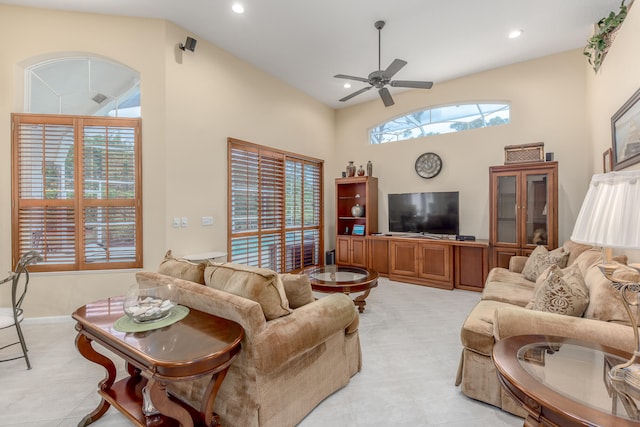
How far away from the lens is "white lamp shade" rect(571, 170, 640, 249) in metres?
0.96

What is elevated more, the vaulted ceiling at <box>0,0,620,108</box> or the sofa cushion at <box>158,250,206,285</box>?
the vaulted ceiling at <box>0,0,620,108</box>

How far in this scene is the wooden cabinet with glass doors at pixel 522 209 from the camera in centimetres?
391

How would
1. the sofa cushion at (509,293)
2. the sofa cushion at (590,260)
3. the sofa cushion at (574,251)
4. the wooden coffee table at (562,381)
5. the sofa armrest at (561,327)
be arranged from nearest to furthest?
the wooden coffee table at (562,381), the sofa armrest at (561,327), the sofa cushion at (590,260), the sofa cushion at (509,293), the sofa cushion at (574,251)

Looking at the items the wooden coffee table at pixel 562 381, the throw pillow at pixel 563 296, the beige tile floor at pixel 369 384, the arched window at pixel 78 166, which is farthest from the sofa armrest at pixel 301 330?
the arched window at pixel 78 166

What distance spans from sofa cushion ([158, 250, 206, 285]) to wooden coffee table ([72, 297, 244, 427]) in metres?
0.30

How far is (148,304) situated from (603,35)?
199 inches

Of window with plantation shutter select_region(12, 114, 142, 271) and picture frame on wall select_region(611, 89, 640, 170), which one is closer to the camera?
picture frame on wall select_region(611, 89, 640, 170)

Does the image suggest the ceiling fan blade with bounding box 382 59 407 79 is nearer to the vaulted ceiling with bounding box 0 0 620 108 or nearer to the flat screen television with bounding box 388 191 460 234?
the vaulted ceiling with bounding box 0 0 620 108

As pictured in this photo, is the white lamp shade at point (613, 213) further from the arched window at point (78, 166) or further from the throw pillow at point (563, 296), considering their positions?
the arched window at point (78, 166)

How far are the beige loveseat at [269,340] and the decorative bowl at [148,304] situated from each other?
0.15 meters

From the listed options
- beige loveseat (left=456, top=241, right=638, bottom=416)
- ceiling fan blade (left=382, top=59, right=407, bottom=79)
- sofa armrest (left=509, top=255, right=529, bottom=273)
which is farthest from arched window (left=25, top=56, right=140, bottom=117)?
sofa armrest (left=509, top=255, right=529, bottom=273)

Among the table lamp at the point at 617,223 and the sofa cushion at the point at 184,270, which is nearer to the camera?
the table lamp at the point at 617,223

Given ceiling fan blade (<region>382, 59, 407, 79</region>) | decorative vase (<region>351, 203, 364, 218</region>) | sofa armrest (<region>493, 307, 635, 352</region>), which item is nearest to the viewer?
sofa armrest (<region>493, 307, 635, 352</region>)

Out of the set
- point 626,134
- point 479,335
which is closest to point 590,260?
point 626,134
